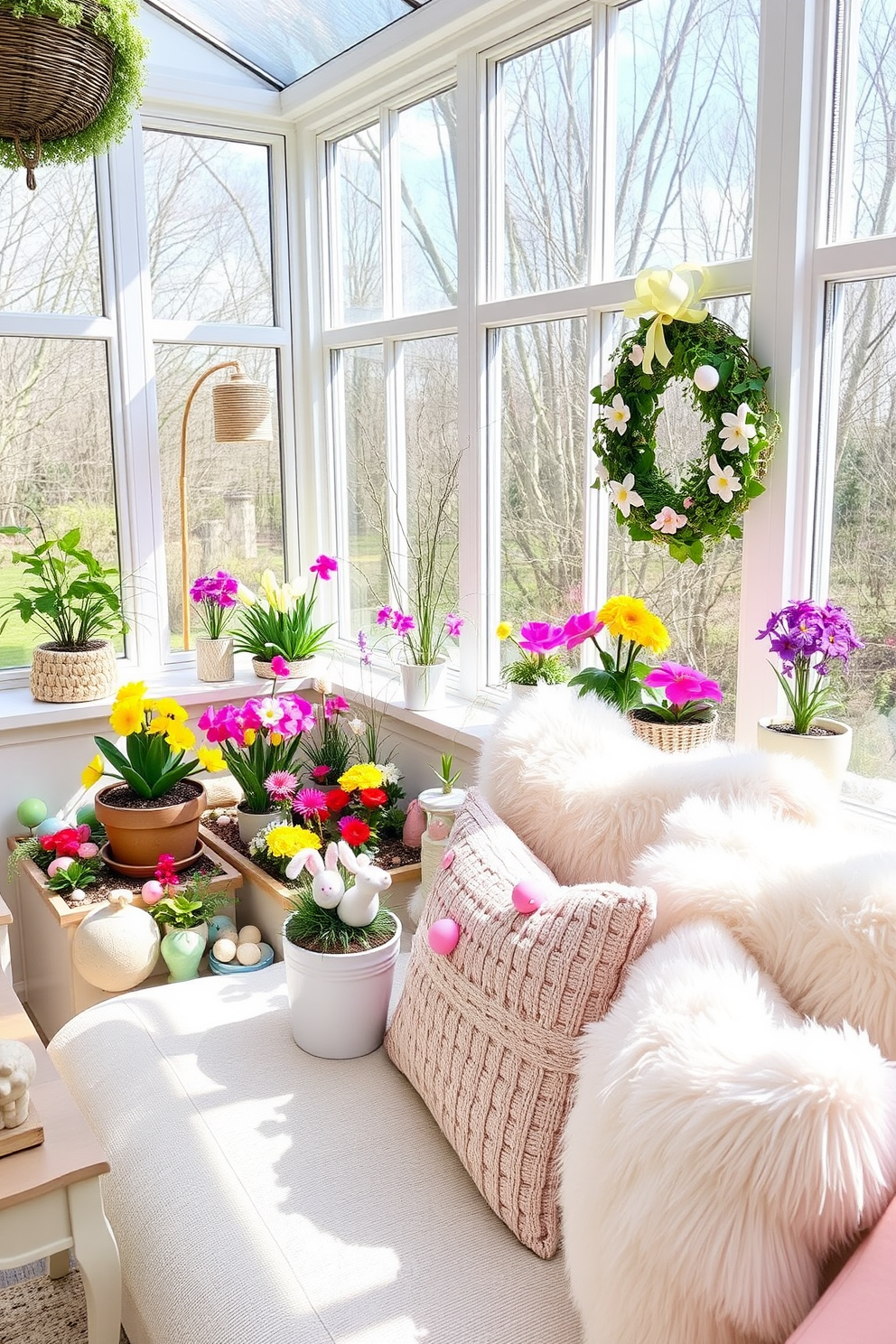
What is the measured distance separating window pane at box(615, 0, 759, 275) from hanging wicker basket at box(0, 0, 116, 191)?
1.06 metres

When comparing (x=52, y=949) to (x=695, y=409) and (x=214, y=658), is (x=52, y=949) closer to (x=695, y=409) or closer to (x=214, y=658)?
(x=214, y=658)

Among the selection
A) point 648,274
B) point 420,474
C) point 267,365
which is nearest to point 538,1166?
point 648,274

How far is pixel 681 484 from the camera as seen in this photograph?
2.17 m

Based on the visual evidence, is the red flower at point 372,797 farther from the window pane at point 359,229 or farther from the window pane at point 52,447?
the window pane at point 359,229

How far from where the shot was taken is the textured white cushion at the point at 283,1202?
1306mm

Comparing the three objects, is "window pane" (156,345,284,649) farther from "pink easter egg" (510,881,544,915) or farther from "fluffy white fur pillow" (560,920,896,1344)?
"fluffy white fur pillow" (560,920,896,1344)

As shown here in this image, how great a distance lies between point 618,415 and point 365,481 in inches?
56.8

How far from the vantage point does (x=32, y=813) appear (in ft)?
9.62

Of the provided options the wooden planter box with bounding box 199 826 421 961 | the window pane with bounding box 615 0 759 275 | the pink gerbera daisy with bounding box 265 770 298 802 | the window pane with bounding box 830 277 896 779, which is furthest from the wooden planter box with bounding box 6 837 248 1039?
the window pane with bounding box 615 0 759 275

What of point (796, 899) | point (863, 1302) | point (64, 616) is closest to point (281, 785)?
point (64, 616)

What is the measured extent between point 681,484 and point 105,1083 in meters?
1.49

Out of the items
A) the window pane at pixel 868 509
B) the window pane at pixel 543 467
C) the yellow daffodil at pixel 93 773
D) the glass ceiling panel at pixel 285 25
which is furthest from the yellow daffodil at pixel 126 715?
the glass ceiling panel at pixel 285 25

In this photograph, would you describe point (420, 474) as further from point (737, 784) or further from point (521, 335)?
point (737, 784)

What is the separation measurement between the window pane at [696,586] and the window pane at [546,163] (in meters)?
0.28
